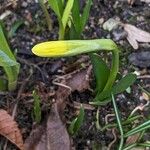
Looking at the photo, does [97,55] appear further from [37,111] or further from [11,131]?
[11,131]

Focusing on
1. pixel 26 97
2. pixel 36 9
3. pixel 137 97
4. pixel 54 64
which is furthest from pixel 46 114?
pixel 36 9

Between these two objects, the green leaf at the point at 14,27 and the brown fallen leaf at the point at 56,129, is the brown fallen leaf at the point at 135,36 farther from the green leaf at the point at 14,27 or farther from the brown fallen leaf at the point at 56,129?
the green leaf at the point at 14,27

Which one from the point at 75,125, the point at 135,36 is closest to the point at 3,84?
the point at 75,125

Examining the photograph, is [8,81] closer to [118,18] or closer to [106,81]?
[106,81]

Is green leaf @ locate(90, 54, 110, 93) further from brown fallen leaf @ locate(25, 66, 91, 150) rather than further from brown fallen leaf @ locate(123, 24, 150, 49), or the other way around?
brown fallen leaf @ locate(123, 24, 150, 49)

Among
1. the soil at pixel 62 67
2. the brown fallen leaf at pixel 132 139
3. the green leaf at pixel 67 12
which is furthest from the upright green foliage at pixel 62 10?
the brown fallen leaf at pixel 132 139

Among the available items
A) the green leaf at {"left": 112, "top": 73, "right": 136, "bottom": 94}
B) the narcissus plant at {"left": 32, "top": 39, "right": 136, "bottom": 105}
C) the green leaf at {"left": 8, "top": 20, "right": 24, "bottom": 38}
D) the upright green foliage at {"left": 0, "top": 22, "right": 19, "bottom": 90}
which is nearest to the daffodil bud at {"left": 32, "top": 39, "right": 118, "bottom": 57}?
the narcissus plant at {"left": 32, "top": 39, "right": 136, "bottom": 105}
